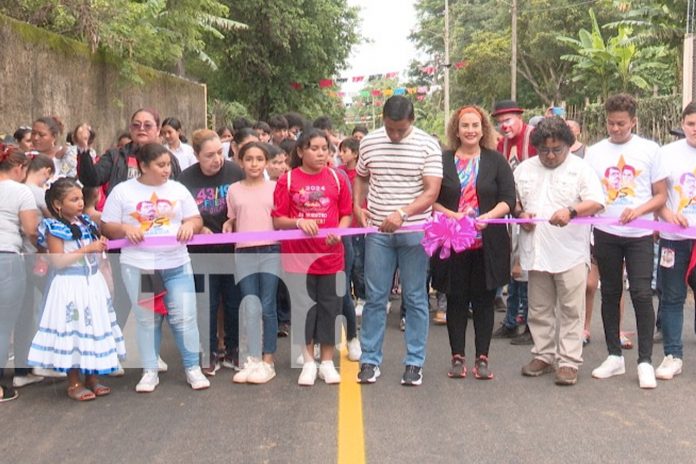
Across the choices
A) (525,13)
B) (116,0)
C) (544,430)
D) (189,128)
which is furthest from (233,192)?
(525,13)

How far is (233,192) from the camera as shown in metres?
6.59

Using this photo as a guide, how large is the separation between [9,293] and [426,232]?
2960mm

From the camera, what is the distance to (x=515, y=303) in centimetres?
800

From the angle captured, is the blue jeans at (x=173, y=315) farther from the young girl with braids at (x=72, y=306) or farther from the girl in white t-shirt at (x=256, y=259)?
the girl in white t-shirt at (x=256, y=259)

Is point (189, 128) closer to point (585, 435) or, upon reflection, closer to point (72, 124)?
point (72, 124)

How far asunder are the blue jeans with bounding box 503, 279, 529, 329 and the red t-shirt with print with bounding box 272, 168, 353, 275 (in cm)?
233

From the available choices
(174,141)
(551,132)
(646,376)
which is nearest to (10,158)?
(174,141)

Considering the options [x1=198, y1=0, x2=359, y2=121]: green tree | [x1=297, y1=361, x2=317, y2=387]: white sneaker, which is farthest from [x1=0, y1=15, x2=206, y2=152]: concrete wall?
[x1=198, y1=0, x2=359, y2=121]: green tree

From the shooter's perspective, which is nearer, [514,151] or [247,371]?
[247,371]

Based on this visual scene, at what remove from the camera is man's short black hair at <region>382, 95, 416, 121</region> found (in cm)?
595

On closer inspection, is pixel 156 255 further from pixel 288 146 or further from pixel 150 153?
pixel 288 146

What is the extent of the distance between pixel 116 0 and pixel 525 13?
32203mm

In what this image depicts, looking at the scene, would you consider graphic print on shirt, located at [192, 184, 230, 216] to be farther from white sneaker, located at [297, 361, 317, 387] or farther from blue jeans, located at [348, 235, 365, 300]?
blue jeans, located at [348, 235, 365, 300]

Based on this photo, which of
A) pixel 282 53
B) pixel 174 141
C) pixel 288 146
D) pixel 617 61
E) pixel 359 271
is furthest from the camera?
pixel 617 61
